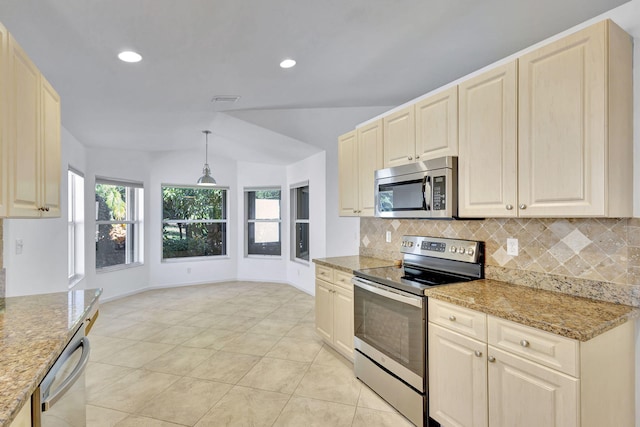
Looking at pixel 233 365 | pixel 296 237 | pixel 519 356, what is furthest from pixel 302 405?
pixel 296 237

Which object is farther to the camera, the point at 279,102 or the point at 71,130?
the point at 71,130

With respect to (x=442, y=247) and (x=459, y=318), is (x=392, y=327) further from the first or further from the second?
(x=442, y=247)

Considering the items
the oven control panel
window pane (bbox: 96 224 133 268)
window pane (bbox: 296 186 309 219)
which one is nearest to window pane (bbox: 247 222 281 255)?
window pane (bbox: 296 186 309 219)

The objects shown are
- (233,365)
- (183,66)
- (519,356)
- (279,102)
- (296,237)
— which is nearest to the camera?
(519,356)

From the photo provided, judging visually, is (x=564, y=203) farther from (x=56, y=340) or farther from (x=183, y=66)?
(x=183, y=66)

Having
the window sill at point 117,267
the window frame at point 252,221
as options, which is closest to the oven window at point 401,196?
the window frame at point 252,221

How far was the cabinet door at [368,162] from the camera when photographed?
3049mm

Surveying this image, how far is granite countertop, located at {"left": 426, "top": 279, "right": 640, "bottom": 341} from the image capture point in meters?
1.44

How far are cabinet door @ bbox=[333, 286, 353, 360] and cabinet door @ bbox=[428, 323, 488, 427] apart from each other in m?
0.98

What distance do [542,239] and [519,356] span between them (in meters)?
0.81

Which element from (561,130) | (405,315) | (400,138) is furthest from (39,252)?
(561,130)

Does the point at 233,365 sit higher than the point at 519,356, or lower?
lower

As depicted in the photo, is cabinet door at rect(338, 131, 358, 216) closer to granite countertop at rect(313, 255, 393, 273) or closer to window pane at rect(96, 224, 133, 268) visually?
granite countertop at rect(313, 255, 393, 273)

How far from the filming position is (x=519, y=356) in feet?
5.21
